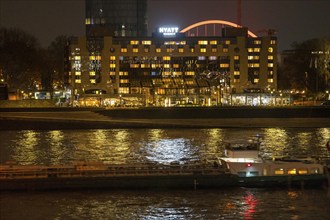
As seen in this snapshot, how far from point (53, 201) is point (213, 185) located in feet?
31.5

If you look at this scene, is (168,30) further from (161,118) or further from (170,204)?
(170,204)

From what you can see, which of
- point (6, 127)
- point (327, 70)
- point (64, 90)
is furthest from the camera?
point (64, 90)

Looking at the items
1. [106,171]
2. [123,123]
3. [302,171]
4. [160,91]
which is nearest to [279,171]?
[302,171]

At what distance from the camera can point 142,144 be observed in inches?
2522

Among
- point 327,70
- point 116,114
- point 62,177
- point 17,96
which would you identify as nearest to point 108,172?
point 62,177

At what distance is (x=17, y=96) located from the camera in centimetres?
13162

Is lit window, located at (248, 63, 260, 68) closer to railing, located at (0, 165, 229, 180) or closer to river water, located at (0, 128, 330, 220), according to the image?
river water, located at (0, 128, 330, 220)

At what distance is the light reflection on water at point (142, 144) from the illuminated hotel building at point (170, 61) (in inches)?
3604

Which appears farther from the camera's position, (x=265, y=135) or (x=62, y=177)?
(x=265, y=135)

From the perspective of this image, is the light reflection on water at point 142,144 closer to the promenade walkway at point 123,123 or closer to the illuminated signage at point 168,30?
the promenade walkway at point 123,123

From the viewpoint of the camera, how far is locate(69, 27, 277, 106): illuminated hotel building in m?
179

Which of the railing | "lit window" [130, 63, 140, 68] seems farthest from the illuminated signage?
the railing

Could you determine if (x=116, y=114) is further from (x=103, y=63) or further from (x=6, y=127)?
(x=103, y=63)

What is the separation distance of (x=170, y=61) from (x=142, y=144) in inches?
4759
